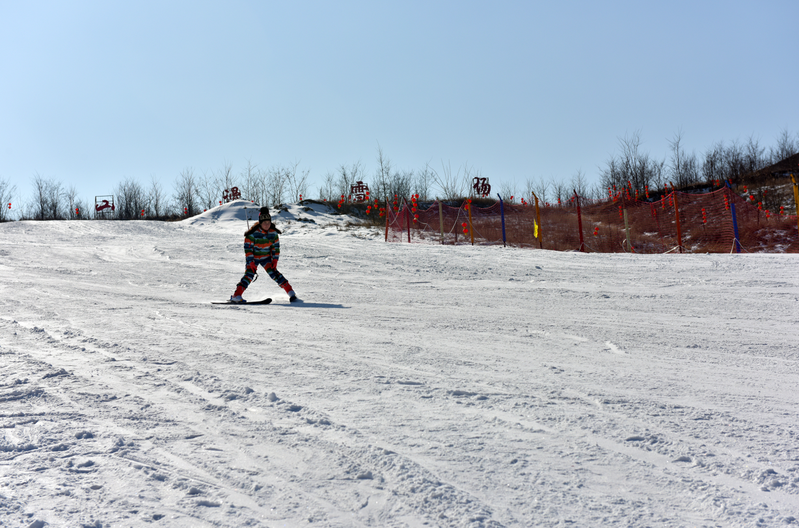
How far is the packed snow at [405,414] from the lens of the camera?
2350mm

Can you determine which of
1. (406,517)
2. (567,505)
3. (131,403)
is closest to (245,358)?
(131,403)

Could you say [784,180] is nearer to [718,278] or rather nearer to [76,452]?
[718,278]

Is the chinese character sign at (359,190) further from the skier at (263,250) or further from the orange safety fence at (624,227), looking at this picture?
the skier at (263,250)

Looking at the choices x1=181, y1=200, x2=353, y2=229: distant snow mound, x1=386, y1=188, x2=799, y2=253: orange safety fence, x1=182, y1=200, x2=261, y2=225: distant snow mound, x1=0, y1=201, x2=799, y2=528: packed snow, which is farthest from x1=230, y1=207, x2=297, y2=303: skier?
x1=182, y1=200, x2=261, y2=225: distant snow mound

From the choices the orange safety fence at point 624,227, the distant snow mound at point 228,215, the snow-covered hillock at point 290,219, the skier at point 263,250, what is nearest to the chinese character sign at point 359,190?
the snow-covered hillock at point 290,219

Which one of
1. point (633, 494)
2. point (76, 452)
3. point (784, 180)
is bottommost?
point (633, 494)

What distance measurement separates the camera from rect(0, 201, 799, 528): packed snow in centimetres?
235

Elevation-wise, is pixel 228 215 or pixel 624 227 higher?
pixel 228 215

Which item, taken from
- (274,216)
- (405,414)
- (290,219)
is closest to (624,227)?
(290,219)

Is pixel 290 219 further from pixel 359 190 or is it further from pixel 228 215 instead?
pixel 359 190

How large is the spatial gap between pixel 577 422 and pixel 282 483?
1.86m

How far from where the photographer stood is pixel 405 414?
343cm

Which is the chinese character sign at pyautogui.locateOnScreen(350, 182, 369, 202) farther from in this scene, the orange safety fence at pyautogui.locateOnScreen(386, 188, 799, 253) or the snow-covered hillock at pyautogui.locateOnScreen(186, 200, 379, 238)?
the orange safety fence at pyautogui.locateOnScreen(386, 188, 799, 253)

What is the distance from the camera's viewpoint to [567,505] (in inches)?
91.7
